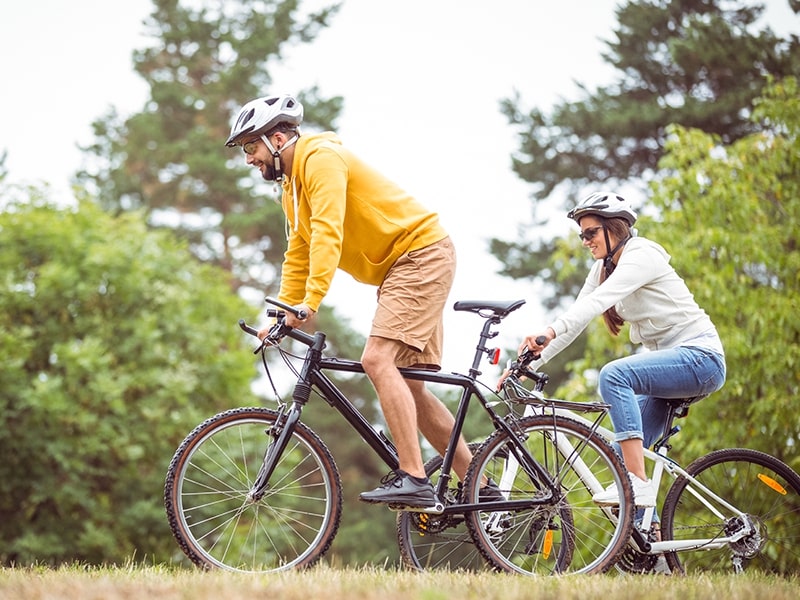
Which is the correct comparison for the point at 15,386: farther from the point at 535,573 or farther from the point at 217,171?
the point at 535,573

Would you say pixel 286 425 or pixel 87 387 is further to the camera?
pixel 87 387

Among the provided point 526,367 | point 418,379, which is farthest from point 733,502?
point 418,379

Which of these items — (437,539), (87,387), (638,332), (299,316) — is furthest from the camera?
(87,387)

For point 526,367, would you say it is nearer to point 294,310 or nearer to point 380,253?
point 380,253

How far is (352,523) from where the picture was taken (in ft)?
93.2

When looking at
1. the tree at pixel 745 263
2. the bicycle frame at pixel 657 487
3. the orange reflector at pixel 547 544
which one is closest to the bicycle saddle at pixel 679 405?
the bicycle frame at pixel 657 487

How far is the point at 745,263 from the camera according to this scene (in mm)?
11898

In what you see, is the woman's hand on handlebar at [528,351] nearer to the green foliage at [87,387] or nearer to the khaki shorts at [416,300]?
the khaki shorts at [416,300]

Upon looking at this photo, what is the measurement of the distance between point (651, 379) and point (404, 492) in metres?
1.38

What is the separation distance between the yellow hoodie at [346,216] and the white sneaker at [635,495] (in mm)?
1496

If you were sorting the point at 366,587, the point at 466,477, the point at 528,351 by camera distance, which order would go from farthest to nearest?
the point at 528,351 → the point at 466,477 → the point at 366,587

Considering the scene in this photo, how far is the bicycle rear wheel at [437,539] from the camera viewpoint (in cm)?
491

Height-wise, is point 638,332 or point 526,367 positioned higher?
point 638,332

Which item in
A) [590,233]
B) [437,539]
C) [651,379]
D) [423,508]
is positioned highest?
[590,233]
